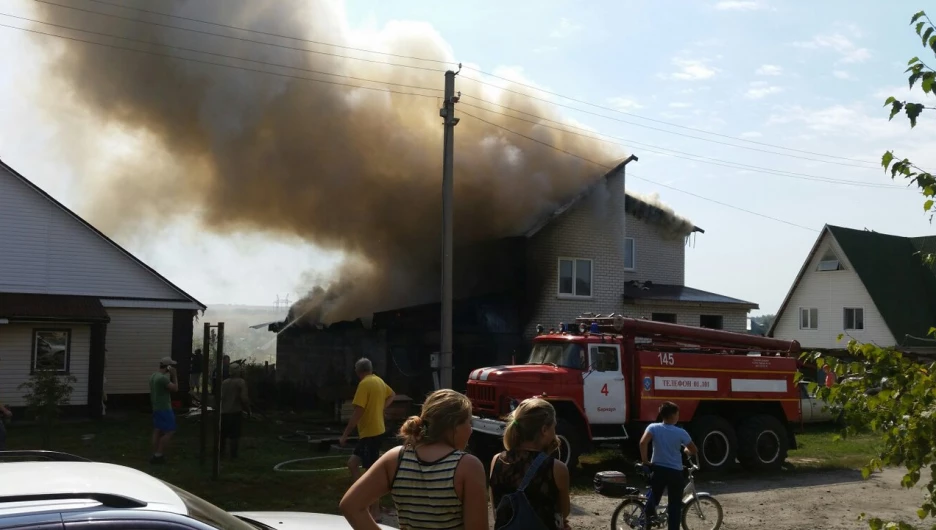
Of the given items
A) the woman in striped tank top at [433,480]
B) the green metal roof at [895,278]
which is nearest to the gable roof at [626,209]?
the green metal roof at [895,278]

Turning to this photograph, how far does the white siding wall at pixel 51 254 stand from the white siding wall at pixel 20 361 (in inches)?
41.9

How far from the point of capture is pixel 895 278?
32000 millimetres

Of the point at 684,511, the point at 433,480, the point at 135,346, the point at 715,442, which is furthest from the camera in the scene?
the point at 135,346

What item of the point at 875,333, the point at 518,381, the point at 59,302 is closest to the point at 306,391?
the point at 59,302

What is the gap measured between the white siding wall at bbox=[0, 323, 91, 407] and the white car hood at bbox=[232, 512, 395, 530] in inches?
661

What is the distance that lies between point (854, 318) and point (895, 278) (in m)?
2.28

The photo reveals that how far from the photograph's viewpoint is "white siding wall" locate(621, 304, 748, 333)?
23578 millimetres

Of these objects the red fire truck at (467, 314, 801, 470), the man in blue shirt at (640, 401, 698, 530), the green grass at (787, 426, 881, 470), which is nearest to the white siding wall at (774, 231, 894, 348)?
the green grass at (787, 426, 881, 470)

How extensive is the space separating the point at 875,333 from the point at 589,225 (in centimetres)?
1459

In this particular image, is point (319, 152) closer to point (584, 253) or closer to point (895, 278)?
point (584, 253)

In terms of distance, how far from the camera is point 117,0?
1995 centimetres

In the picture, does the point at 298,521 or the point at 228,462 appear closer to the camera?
the point at 298,521

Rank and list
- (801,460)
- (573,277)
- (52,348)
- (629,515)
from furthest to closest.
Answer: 1. (573,277)
2. (52,348)
3. (801,460)
4. (629,515)

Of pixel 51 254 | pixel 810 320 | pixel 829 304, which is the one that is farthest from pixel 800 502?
pixel 810 320
